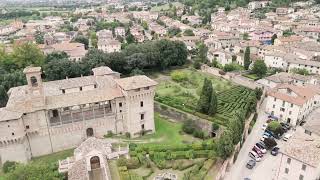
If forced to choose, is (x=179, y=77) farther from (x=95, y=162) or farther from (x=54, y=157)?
(x=95, y=162)

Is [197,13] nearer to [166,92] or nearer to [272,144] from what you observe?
[166,92]

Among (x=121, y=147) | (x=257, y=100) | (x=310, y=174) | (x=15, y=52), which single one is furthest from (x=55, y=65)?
(x=310, y=174)

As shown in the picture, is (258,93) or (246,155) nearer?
(246,155)

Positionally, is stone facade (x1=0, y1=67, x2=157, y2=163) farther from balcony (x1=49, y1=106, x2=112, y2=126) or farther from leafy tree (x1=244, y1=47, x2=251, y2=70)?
leafy tree (x1=244, y1=47, x2=251, y2=70)

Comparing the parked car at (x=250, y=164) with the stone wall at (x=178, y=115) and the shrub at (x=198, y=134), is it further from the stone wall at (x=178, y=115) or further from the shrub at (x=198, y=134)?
the stone wall at (x=178, y=115)

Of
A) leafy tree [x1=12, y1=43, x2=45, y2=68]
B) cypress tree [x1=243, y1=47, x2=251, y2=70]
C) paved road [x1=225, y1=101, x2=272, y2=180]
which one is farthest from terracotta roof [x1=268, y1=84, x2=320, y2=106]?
leafy tree [x1=12, y1=43, x2=45, y2=68]

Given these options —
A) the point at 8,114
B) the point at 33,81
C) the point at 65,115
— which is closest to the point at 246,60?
the point at 65,115
